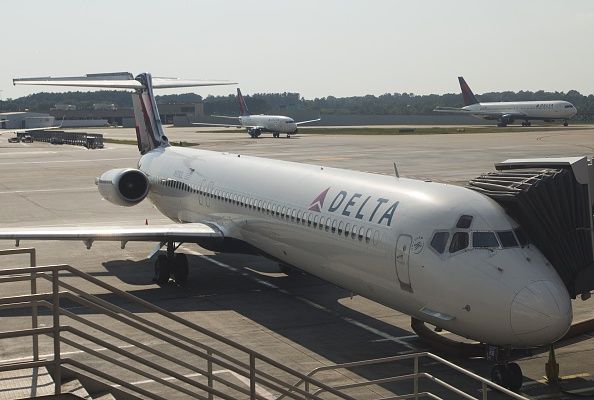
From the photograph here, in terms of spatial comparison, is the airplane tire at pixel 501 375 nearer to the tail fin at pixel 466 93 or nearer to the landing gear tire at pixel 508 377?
the landing gear tire at pixel 508 377

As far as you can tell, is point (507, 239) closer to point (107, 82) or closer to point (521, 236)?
point (521, 236)

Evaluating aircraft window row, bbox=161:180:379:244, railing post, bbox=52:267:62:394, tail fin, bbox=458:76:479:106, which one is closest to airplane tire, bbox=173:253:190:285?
aircraft window row, bbox=161:180:379:244

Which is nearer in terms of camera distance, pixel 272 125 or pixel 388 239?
pixel 388 239

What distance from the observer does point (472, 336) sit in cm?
1354

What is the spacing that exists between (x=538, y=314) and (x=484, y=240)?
1.58 meters

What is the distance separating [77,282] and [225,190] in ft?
15.1

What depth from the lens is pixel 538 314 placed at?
501 inches

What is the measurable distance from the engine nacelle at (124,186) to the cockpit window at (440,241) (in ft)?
45.3

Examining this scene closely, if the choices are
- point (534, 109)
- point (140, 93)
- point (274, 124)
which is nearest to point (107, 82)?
point (140, 93)

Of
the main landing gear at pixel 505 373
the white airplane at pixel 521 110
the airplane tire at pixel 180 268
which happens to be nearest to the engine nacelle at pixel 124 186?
the airplane tire at pixel 180 268

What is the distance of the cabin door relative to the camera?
14484 millimetres

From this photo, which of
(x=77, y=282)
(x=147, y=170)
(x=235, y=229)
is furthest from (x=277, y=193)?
(x=147, y=170)

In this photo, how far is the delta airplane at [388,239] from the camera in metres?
13.1

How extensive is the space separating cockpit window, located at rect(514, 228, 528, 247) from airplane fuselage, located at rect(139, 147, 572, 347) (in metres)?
0.10
